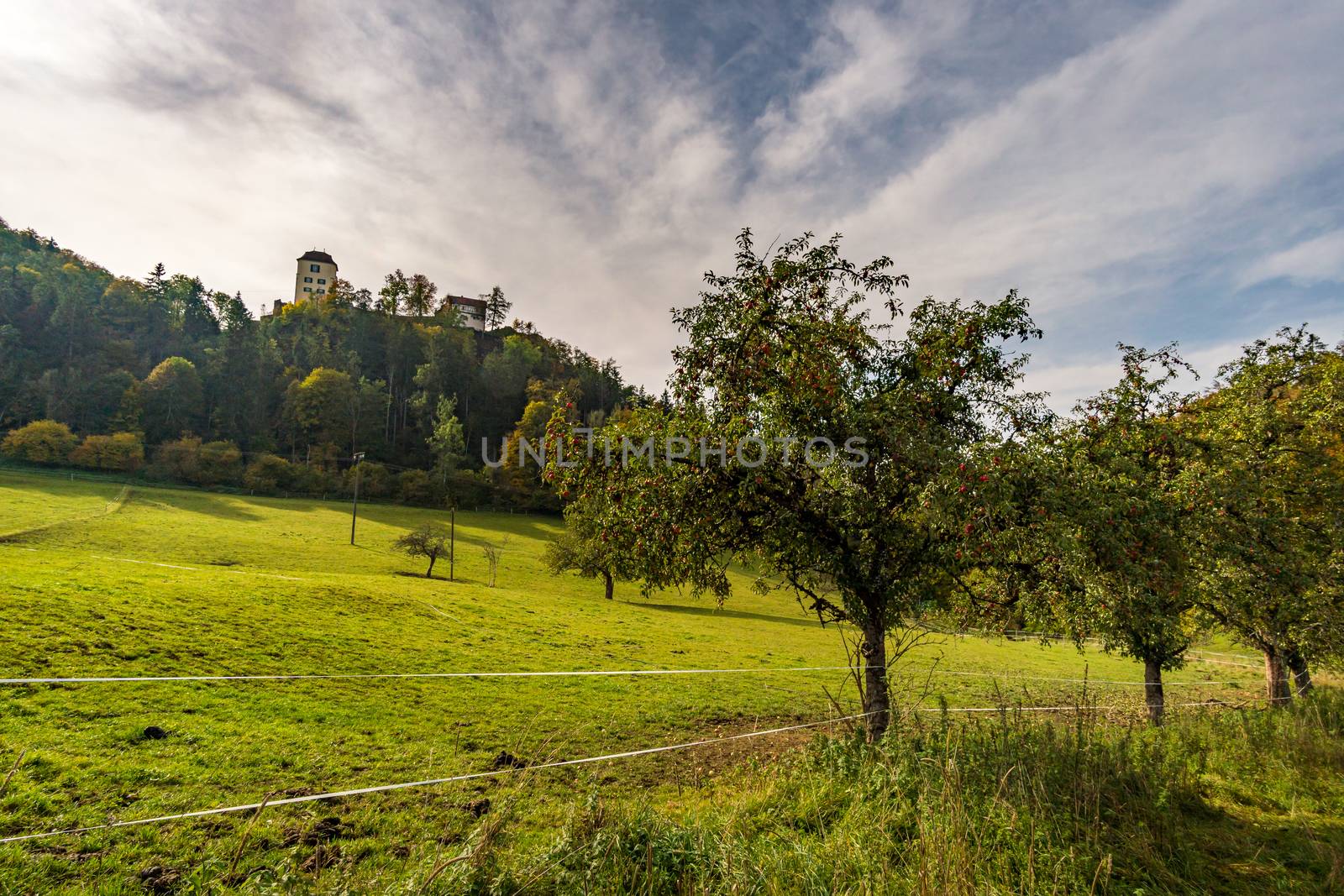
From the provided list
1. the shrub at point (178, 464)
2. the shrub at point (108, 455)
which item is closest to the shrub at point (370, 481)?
the shrub at point (178, 464)

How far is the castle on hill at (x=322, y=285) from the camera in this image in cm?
Answer: 17212

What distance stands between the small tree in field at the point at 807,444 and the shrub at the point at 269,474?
9181cm

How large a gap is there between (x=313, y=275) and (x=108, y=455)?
117956 millimetres

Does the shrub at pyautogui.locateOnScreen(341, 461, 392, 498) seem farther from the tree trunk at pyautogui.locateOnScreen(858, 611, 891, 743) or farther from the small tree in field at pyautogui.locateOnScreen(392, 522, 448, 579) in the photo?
the tree trunk at pyautogui.locateOnScreen(858, 611, 891, 743)

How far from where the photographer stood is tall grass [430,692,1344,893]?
15.6 ft

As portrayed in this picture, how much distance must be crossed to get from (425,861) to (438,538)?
46.2 m

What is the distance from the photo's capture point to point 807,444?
8.44m

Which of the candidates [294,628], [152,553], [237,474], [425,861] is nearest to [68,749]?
[425,861]

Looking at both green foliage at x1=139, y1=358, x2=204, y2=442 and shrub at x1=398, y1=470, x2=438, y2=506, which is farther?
green foliage at x1=139, y1=358, x2=204, y2=442

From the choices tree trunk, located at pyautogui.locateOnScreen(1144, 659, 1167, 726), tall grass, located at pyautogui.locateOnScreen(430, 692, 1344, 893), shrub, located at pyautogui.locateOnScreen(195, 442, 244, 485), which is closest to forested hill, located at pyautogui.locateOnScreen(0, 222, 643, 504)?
shrub, located at pyautogui.locateOnScreen(195, 442, 244, 485)

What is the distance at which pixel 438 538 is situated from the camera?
4734 cm

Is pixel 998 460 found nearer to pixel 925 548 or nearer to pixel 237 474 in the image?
pixel 925 548

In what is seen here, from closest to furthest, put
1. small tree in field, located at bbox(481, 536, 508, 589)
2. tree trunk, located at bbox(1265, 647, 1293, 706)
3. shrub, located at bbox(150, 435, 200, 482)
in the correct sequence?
tree trunk, located at bbox(1265, 647, 1293, 706), small tree in field, located at bbox(481, 536, 508, 589), shrub, located at bbox(150, 435, 200, 482)

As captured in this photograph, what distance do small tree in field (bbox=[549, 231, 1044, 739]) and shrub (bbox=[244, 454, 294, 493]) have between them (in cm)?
9181
